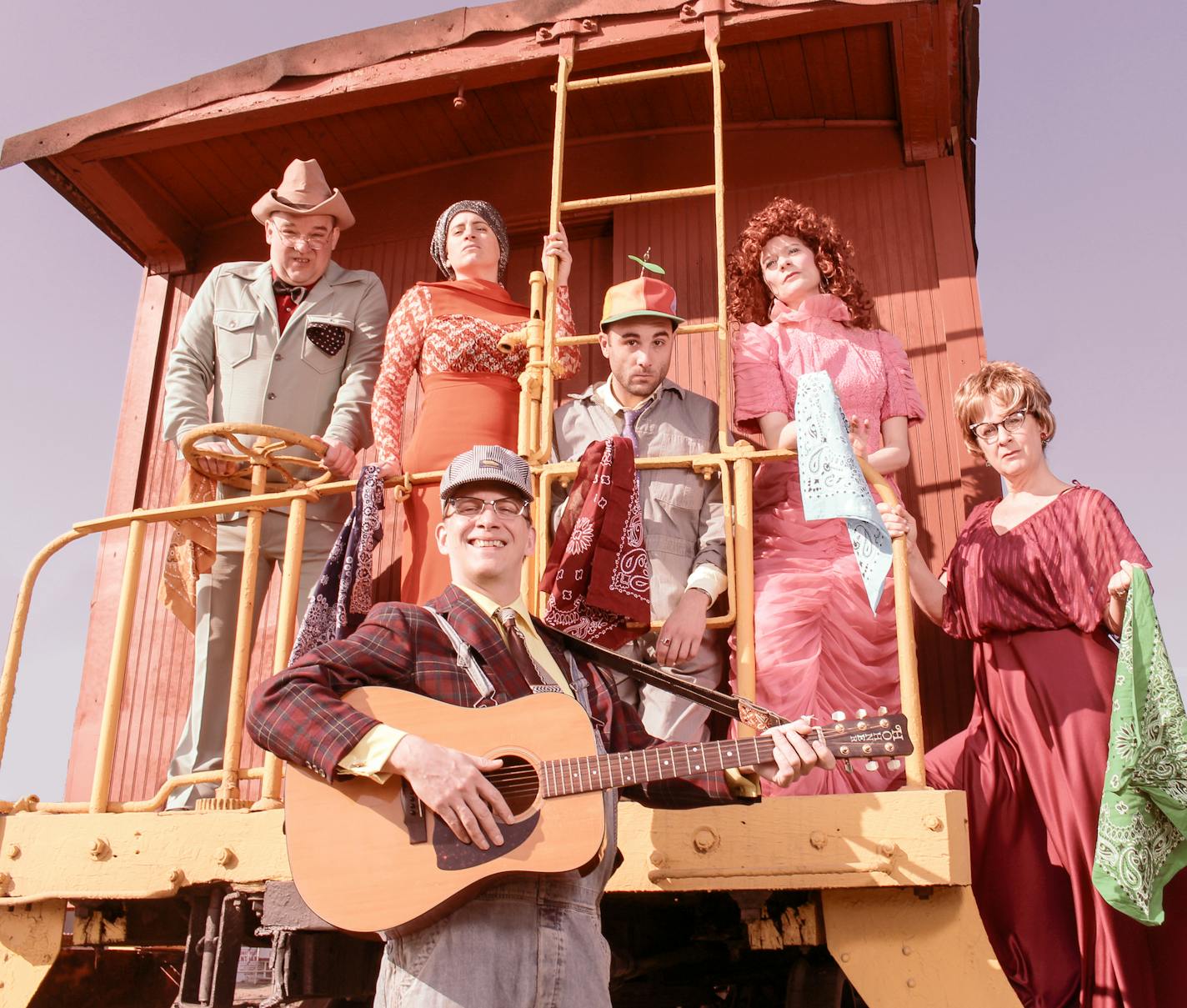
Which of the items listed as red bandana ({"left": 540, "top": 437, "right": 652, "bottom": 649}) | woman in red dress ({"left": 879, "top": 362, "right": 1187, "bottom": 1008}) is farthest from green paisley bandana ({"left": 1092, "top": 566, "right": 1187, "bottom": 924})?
red bandana ({"left": 540, "top": 437, "right": 652, "bottom": 649})

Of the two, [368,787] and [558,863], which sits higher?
[368,787]

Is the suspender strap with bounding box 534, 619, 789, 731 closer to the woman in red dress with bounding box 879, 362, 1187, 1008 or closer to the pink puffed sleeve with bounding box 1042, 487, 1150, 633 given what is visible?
the woman in red dress with bounding box 879, 362, 1187, 1008

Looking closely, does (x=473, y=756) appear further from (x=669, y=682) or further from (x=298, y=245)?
(x=298, y=245)

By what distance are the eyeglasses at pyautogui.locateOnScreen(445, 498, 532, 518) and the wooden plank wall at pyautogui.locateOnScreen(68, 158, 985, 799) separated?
8.89 ft

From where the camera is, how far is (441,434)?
451cm

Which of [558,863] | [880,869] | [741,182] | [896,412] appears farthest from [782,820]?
[741,182]

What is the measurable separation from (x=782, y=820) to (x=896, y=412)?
197 cm

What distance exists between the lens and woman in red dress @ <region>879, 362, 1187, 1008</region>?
3238 mm

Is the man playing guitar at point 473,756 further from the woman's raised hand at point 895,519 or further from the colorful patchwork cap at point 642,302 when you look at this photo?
the colorful patchwork cap at point 642,302

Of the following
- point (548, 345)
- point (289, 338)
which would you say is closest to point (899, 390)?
point (548, 345)

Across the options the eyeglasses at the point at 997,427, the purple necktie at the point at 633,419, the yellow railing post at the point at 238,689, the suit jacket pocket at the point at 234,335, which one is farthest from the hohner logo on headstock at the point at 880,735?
the suit jacket pocket at the point at 234,335

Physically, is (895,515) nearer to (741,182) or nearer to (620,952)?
(620,952)

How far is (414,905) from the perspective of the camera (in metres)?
2.36

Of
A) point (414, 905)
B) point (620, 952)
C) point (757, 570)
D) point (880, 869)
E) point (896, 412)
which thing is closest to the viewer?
point (414, 905)
